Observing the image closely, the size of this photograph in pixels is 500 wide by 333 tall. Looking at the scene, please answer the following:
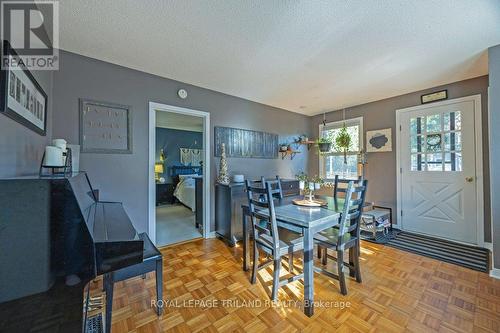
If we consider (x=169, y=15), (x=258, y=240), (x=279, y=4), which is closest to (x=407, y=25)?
(x=279, y=4)

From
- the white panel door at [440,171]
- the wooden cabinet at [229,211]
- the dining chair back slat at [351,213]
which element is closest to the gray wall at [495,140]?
the white panel door at [440,171]

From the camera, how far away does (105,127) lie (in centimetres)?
236

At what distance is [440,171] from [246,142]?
315 cm

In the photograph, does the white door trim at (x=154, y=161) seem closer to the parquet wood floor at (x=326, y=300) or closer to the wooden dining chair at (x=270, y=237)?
the parquet wood floor at (x=326, y=300)

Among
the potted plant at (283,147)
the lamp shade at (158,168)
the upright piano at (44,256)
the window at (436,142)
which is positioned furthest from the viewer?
the lamp shade at (158,168)

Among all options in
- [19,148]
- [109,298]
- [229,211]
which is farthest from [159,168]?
[109,298]

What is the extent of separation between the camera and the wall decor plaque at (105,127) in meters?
2.24

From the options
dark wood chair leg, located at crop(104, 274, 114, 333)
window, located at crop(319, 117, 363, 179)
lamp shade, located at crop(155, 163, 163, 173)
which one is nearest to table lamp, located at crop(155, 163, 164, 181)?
lamp shade, located at crop(155, 163, 163, 173)

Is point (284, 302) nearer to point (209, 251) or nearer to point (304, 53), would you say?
point (209, 251)

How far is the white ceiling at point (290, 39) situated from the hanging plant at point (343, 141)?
1145mm

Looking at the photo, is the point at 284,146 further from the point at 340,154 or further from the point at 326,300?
the point at 326,300

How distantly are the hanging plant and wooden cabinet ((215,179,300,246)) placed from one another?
228cm

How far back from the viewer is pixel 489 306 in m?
1.63

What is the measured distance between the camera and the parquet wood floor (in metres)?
1.45
